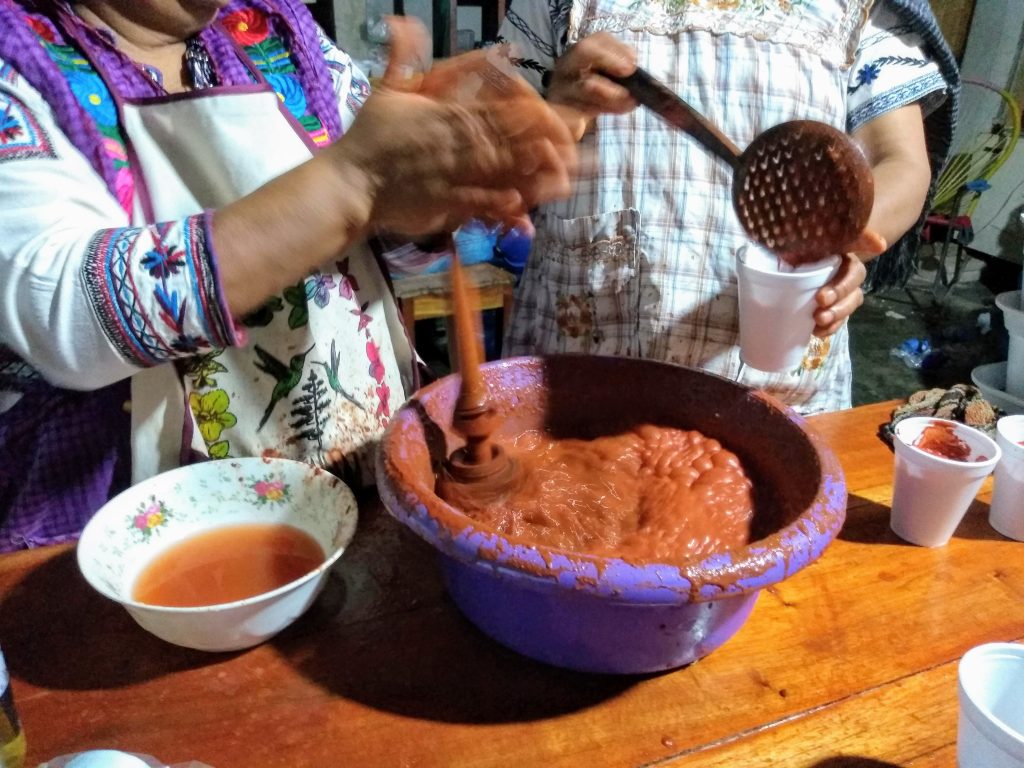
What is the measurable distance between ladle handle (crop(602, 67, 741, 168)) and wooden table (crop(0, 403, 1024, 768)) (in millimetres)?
558

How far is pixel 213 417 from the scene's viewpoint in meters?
0.98

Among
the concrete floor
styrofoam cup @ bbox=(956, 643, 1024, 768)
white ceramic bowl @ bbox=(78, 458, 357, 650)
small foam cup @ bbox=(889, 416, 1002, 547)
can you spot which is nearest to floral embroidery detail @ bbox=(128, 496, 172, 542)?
white ceramic bowl @ bbox=(78, 458, 357, 650)

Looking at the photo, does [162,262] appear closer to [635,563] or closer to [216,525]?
[216,525]

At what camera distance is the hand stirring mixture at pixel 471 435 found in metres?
0.85

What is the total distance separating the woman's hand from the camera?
105 centimetres

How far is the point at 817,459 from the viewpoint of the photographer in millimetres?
830

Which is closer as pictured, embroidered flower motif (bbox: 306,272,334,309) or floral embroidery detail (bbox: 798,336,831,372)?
embroidered flower motif (bbox: 306,272,334,309)

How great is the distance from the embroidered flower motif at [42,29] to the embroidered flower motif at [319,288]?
38 centimetres

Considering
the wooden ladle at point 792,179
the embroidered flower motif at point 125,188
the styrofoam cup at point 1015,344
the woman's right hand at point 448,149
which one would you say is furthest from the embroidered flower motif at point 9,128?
the styrofoam cup at point 1015,344

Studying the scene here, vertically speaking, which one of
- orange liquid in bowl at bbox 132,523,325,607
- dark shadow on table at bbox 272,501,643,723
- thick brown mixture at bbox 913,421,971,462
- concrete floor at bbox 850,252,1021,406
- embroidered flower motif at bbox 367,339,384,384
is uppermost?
embroidered flower motif at bbox 367,339,384,384

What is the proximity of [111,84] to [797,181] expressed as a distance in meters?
0.82

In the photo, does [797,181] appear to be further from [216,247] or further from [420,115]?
[216,247]

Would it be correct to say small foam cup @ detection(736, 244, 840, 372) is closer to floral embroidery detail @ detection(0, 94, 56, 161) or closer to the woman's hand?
the woman's hand

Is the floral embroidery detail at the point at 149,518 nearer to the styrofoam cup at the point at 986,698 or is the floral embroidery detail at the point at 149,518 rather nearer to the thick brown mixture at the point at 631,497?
the thick brown mixture at the point at 631,497
